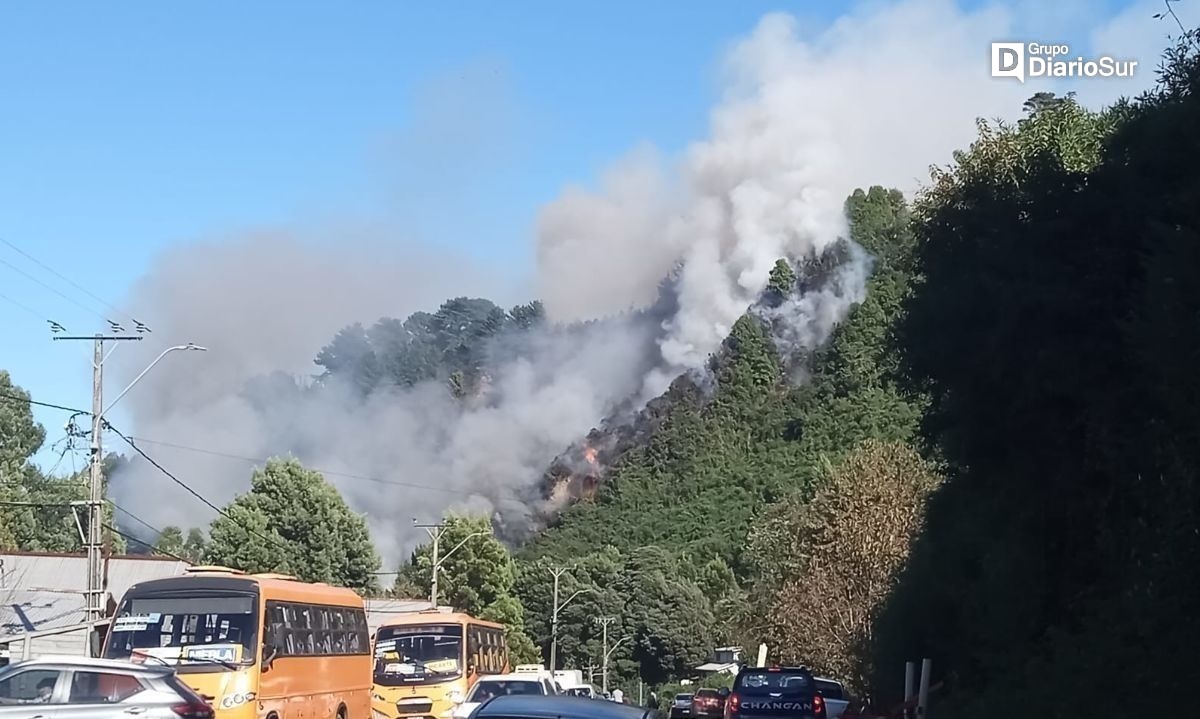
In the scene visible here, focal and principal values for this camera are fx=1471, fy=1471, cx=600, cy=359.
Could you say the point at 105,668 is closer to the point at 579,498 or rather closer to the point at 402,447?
the point at 579,498

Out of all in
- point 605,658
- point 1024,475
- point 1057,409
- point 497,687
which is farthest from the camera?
point 605,658

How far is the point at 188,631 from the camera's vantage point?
2239 cm

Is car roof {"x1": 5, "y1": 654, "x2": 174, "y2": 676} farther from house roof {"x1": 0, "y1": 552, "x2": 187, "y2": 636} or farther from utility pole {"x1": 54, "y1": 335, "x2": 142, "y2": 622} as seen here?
house roof {"x1": 0, "y1": 552, "x2": 187, "y2": 636}

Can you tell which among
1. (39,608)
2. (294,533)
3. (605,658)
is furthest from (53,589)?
(605,658)

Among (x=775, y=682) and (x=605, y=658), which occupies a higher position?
(x=775, y=682)

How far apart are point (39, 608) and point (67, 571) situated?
630 centimetres

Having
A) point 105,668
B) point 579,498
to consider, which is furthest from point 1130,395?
point 579,498

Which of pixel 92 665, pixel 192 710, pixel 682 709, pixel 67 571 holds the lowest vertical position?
pixel 682 709

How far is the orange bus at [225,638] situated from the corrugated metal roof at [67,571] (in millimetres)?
31532

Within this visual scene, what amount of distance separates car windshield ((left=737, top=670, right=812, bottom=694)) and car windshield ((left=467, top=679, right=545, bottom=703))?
5.47 metres

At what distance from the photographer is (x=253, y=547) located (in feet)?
202

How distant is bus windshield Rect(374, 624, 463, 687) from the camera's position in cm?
3188

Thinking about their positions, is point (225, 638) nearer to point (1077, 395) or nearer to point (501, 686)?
point (501, 686)

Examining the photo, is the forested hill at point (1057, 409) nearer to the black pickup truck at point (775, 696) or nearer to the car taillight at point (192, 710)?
the black pickup truck at point (775, 696)
